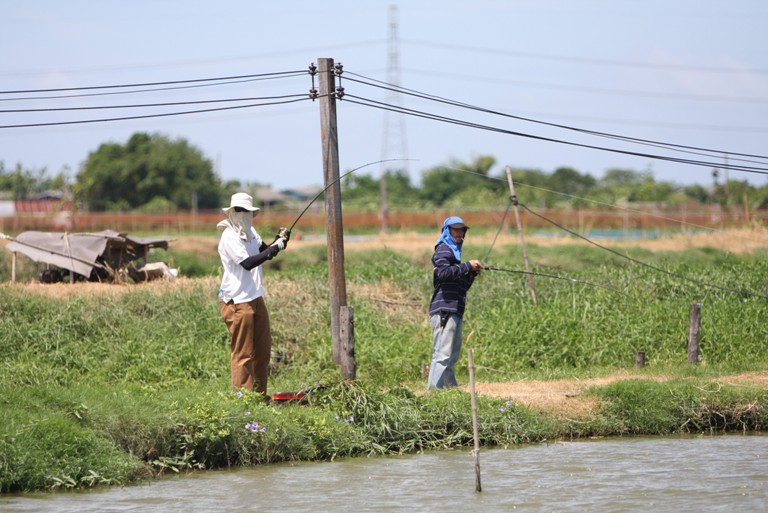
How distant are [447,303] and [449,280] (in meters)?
0.30

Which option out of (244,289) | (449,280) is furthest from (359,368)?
(244,289)

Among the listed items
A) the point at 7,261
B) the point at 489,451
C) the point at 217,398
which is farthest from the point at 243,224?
the point at 7,261

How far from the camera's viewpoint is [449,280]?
35.0 feet

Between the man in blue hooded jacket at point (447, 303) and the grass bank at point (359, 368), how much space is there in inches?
21.9

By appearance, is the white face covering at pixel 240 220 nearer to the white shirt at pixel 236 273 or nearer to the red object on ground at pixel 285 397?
the white shirt at pixel 236 273

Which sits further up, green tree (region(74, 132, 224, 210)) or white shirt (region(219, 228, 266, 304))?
green tree (region(74, 132, 224, 210))

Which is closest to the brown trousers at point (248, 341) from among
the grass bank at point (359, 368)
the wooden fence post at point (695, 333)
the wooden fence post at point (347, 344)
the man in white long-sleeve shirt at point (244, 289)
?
the man in white long-sleeve shirt at point (244, 289)

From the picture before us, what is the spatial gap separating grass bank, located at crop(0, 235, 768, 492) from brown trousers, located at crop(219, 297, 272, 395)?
14.7 inches

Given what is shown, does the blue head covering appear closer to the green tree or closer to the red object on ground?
the red object on ground

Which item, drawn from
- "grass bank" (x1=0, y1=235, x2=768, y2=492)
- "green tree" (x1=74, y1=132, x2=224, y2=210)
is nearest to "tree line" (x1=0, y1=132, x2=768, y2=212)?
"green tree" (x1=74, y1=132, x2=224, y2=210)

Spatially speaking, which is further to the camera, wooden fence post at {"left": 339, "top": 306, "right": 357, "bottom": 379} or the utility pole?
the utility pole

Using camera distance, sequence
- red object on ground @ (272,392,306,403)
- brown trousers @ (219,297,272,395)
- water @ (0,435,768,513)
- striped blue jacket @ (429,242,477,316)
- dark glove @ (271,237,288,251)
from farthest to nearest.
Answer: striped blue jacket @ (429,242,477,316) → red object on ground @ (272,392,306,403) → brown trousers @ (219,297,272,395) → dark glove @ (271,237,288,251) → water @ (0,435,768,513)

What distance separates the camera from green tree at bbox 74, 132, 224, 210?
2418 inches

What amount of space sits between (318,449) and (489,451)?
5.31 feet
